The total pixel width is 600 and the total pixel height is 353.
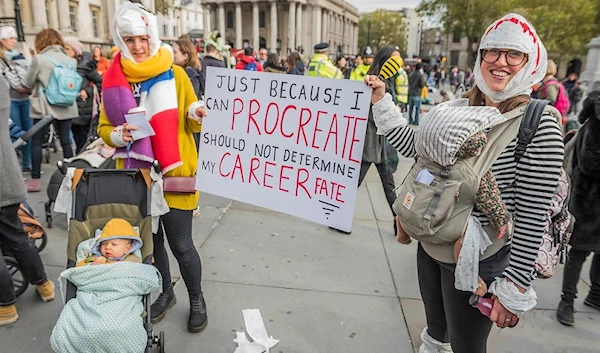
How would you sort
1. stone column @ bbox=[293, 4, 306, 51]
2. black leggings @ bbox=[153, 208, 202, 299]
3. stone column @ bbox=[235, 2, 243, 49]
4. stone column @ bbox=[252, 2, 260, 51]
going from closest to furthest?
black leggings @ bbox=[153, 208, 202, 299]
stone column @ bbox=[252, 2, 260, 51]
stone column @ bbox=[293, 4, 306, 51]
stone column @ bbox=[235, 2, 243, 49]

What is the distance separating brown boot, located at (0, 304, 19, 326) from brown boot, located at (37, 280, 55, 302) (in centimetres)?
24

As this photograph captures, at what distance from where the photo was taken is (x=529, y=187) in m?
1.64

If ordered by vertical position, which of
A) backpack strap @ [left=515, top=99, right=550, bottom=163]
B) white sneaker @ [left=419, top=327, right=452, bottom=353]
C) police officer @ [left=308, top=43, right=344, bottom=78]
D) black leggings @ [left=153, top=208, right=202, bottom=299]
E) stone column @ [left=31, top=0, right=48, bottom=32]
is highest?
stone column @ [left=31, top=0, right=48, bottom=32]

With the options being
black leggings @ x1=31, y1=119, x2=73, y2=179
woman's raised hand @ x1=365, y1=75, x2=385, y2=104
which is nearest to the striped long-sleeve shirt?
woman's raised hand @ x1=365, y1=75, x2=385, y2=104

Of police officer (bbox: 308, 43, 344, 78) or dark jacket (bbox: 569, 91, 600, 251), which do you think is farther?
police officer (bbox: 308, 43, 344, 78)

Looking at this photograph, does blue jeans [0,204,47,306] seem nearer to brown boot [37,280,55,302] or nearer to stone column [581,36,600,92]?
brown boot [37,280,55,302]

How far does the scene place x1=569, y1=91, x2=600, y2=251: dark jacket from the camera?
Answer: 2.89m

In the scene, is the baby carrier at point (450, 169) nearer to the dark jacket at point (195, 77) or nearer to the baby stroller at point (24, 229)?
the baby stroller at point (24, 229)

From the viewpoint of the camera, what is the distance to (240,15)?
85438 millimetres

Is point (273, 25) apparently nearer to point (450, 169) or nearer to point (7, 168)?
point (7, 168)

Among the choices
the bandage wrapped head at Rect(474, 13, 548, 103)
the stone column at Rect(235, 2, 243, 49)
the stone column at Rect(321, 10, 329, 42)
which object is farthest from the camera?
the stone column at Rect(321, 10, 329, 42)

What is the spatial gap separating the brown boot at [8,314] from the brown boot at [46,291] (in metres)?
0.24

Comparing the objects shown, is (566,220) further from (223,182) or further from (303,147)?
(223,182)

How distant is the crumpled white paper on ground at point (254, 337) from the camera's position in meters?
2.87
